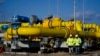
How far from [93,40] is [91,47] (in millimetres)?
858

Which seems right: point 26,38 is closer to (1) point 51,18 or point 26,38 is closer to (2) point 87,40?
(1) point 51,18

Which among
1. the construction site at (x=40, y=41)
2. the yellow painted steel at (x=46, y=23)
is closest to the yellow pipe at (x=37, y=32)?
the construction site at (x=40, y=41)

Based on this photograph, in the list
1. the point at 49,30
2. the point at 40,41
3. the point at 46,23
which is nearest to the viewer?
the point at 49,30

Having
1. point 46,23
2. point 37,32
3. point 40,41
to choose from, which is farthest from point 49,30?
point 46,23

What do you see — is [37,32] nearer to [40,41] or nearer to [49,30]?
[49,30]

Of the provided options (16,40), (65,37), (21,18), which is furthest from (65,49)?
(21,18)

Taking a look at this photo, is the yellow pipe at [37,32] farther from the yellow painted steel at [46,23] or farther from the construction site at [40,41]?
the yellow painted steel at [46,23]

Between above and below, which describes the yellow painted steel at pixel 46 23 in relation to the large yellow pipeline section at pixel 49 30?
above

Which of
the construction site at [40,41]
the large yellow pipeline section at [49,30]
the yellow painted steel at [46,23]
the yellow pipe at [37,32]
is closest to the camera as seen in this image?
the yellow pipe at [37,32]

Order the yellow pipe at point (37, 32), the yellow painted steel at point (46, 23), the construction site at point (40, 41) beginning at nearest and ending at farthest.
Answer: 1. the yellow pipe at point (37, 32)
2. the construction site at point (40, 41)
3. the yellow painted steel at point (46, 23)

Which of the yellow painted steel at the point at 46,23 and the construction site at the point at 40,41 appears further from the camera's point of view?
the yellow painted steel at the point at 46,23

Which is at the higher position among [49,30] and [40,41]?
[49,30]

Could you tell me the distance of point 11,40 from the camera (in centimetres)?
2538

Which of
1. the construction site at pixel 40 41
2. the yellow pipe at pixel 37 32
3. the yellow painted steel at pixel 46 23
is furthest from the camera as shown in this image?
the yellow painted steel at pixel 46 23
